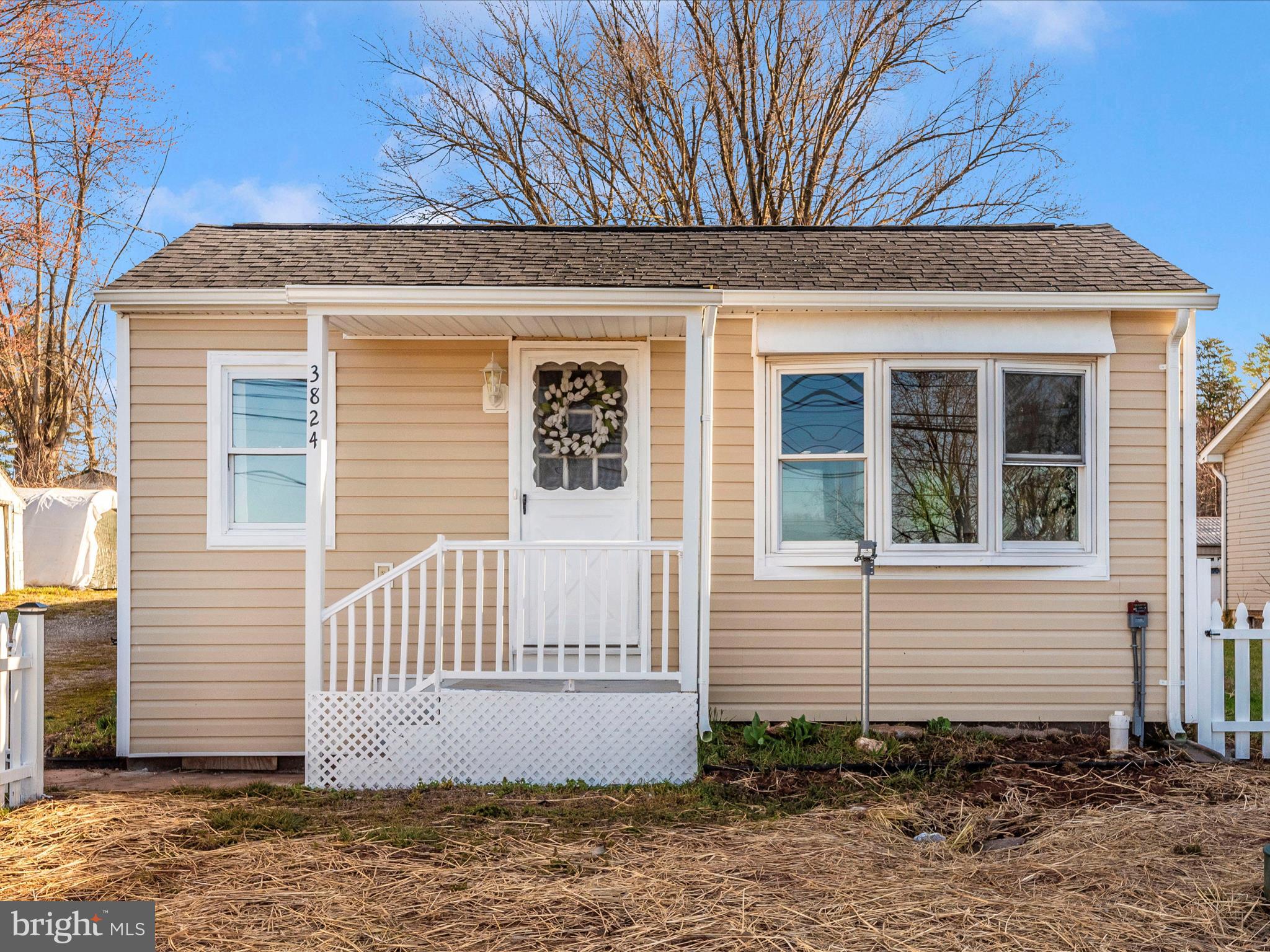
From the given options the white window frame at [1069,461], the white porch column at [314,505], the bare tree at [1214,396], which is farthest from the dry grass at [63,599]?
the bare tree at [1214,396]

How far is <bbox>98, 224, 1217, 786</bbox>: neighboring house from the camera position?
5875mm

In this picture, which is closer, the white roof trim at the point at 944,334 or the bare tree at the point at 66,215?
the white roof trim at the point at 944,334

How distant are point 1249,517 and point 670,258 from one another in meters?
14.3

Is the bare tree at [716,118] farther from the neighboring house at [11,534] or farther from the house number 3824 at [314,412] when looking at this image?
the house number 3824 at [314,412]

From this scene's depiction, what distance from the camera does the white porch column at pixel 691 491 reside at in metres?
5.21

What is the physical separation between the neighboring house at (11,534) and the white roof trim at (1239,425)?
20.6 meters

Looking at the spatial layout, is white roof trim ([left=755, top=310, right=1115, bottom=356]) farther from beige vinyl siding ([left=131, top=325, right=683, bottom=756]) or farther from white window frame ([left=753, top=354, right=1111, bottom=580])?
beige vinyl siding ([left=131, top=325, right=683, bottom=756])

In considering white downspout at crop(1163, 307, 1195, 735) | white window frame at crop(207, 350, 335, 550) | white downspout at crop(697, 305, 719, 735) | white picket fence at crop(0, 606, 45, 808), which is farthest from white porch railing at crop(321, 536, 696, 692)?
white downspout at crop(1163, 307, 1195, 735)

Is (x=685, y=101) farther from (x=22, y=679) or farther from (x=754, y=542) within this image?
(x=22, y=679)

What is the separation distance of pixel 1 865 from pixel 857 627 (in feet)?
15.6

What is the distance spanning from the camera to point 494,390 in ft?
19.7

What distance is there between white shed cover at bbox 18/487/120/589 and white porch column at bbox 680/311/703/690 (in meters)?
14.5

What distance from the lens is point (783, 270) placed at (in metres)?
6.21
